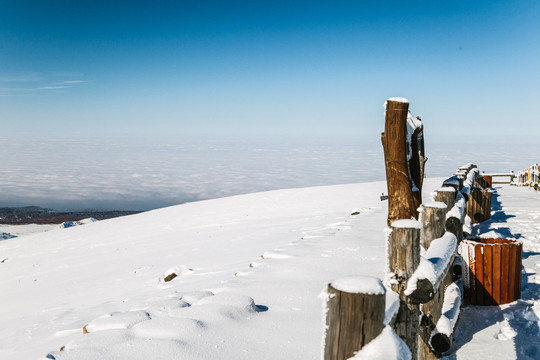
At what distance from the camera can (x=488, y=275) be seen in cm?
460

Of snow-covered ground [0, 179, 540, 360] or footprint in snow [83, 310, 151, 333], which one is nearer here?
snow-covered ground [0, 179, 540, 360]

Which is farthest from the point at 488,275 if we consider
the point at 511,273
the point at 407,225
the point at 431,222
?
the point at 407,225

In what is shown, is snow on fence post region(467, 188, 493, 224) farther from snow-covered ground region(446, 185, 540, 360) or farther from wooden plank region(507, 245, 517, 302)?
wooden plank region(507, 245, 517, 302)

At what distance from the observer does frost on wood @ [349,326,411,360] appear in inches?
59.7

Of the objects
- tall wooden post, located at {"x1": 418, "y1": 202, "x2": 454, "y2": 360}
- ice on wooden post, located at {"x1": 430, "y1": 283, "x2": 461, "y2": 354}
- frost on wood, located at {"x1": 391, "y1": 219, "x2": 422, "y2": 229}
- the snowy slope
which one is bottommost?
the snowy slope

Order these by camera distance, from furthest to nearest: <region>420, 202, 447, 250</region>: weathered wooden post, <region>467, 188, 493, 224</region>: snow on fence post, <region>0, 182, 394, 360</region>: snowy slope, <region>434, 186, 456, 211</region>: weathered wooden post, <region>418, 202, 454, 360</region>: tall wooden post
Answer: <region>467, 188, 493, 224</region>: snow on fence post
<region>434, 186, 456, 211</region>: weathered wooden post
<region>420, 202, 447, 250</region>: weathered wooden post
<region>0, 182, 394, 360</region>: snowy slope
<region>418, 202, 454, 360</region>: tall wooden post

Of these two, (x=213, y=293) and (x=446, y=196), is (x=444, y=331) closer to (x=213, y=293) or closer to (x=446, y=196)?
(x=446, y=196)

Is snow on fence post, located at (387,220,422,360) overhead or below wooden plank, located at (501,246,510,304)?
overhead

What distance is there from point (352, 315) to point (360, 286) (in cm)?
12

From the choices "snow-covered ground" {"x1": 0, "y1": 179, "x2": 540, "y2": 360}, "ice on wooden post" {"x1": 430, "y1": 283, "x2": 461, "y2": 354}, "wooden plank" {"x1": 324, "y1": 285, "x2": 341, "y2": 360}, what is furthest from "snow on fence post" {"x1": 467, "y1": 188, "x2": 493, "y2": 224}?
"wooden plank" {"x1": 324, "y1": 285, "x2": 341, "y2": 360}

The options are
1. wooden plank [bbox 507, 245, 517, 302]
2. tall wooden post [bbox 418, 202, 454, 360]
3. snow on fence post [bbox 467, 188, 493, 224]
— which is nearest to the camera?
tall wooden post [bbox 418, 202, 454, 360]

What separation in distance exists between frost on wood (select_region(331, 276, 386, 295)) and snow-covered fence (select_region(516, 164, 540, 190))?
63.5ft

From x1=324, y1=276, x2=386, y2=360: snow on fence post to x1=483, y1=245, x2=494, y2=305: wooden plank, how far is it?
358 centimetres

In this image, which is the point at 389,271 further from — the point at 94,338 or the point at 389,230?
the point at 94,338
